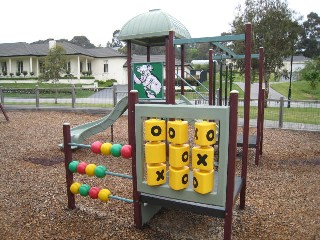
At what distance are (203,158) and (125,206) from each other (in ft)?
5.91

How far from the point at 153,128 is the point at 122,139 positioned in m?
6.04

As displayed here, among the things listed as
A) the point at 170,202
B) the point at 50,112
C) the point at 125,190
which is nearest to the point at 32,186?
the point at 125,190

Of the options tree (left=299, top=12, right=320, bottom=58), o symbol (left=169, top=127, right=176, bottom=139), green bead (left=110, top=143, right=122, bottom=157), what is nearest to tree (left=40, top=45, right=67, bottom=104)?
green bead (left=110, top=143, right=122, bottom=157)

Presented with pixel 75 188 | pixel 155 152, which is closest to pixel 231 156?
pixel 155 152

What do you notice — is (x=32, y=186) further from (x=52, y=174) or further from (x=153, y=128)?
(x=153, y=128)

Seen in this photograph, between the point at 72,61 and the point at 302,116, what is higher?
the point at 72,61

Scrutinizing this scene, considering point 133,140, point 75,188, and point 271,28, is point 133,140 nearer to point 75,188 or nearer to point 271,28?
point 75,188

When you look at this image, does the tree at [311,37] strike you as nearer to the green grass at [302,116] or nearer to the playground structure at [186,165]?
the green grass at [302,116]

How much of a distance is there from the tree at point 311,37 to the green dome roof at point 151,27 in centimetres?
4742

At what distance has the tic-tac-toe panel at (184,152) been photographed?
2.92 meters

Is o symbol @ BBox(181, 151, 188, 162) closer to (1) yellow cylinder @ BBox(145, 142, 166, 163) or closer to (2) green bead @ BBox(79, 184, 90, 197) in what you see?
(1) yellow cylinder @ BBox(145, 142, 166, 163)

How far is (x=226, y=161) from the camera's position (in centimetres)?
295

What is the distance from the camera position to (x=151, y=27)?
7.97m

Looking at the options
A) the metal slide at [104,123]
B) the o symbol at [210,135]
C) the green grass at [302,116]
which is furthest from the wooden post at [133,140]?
the green grass at [302,116]
